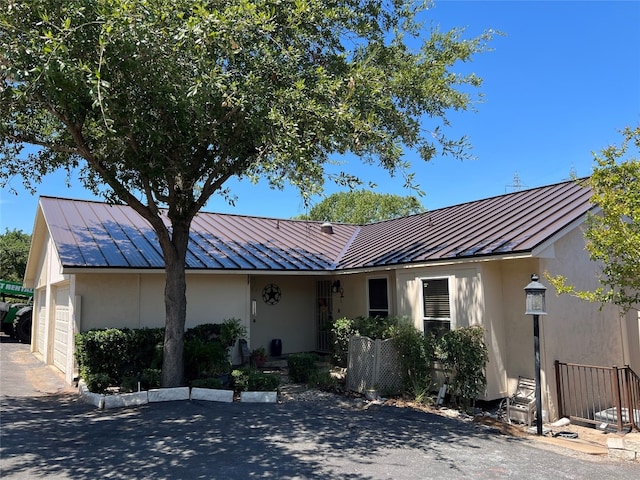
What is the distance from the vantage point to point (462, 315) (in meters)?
9.79

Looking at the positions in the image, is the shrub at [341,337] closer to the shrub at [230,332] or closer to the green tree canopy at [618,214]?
the shrub at [230,332]

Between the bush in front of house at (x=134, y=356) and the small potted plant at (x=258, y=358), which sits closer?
the bush in front of house at (x=134, y=356)

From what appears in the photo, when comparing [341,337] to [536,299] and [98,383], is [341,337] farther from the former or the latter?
[98,383]

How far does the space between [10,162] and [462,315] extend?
10.5m

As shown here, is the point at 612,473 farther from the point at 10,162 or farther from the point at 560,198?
the point at 10,162

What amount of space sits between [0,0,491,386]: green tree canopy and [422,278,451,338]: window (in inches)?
116

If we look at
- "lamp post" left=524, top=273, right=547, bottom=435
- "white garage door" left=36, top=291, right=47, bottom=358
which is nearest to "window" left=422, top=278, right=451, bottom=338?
"lamp post" left=524, top=273, right=547, bottom=435

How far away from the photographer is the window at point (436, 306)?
10320 mm

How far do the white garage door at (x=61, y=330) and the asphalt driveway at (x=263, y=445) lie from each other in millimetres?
4012

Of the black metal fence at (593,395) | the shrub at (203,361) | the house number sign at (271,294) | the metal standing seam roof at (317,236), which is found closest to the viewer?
the black metal fence at (593,395)

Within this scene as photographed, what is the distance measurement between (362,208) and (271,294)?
29106 mm

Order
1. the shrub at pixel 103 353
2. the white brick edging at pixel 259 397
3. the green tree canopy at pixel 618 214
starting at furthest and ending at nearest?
the shrub at pixel 103 353, the white brick edging at pixel 259 397, the green tree canopy at pixel 618 214

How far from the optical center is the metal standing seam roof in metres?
10.2

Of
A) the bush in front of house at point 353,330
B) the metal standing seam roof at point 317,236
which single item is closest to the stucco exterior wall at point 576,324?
the metal standing seam roof at point 317,236
